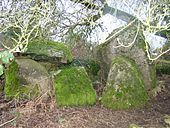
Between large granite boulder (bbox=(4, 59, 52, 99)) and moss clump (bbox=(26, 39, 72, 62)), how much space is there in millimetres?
457

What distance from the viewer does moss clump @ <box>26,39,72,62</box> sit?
4.93 meters

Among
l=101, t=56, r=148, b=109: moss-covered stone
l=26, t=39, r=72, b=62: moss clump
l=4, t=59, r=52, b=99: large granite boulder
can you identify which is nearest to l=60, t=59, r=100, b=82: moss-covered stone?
l=26, t=39, r=72, b=62: moss clump

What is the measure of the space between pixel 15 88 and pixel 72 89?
862mm

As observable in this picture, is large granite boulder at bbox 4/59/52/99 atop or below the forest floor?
atop

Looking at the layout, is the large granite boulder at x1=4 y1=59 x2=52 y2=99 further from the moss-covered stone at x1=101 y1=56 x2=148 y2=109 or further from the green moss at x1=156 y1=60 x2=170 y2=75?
the green moss at x1=156 y1=60 x2=170 y2=75

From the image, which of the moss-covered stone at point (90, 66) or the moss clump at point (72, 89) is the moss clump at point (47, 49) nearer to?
the moss clump at point (72, 89)

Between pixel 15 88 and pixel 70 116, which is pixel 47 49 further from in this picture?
pixel 70 116

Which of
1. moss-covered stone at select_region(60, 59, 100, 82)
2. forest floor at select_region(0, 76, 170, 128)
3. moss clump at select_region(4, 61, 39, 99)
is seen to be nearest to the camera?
forest floor at select_region(0, 76, 170, 128)

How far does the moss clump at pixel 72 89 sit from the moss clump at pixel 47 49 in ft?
1.53

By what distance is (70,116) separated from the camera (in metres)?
4.00

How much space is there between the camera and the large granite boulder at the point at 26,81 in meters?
4.24

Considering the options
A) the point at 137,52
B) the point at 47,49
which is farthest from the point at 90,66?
the point at 47,49

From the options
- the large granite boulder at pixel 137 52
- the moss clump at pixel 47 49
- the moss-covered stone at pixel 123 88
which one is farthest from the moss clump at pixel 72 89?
the large granite boulder at pixel 137 52

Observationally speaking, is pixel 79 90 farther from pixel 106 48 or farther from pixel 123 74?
pixel 106 48
